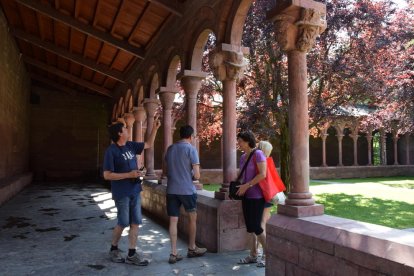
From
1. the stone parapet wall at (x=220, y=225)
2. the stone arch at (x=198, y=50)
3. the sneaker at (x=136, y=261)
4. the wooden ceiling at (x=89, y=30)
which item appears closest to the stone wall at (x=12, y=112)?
the wooden ceiling at (x=89, y=30)

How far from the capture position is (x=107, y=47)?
10555 millimetres

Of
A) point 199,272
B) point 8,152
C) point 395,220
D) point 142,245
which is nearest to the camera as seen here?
point 199,272

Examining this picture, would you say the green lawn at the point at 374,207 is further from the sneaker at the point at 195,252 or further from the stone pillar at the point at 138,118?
Result: the stone pillar at the point at 138,118

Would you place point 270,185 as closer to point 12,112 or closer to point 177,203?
point 177,203

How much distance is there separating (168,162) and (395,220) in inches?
205

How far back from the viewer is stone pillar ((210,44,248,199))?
492 centimetres

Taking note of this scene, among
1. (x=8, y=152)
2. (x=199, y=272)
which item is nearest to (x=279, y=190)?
(x=199, y=272)

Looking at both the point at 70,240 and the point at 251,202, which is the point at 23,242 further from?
the point at 251,202

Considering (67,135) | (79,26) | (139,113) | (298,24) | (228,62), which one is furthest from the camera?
(67,135)

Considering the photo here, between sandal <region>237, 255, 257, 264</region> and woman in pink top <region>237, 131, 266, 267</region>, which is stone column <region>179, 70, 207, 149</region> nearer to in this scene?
woman in pink top <region>237, 131, 266, 267</region>

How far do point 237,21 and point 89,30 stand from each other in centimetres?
541

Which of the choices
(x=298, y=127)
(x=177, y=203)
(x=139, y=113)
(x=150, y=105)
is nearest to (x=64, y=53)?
(x=139, y=113)

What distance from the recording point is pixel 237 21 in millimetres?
4840

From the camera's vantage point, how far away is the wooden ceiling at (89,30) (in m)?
7.64
